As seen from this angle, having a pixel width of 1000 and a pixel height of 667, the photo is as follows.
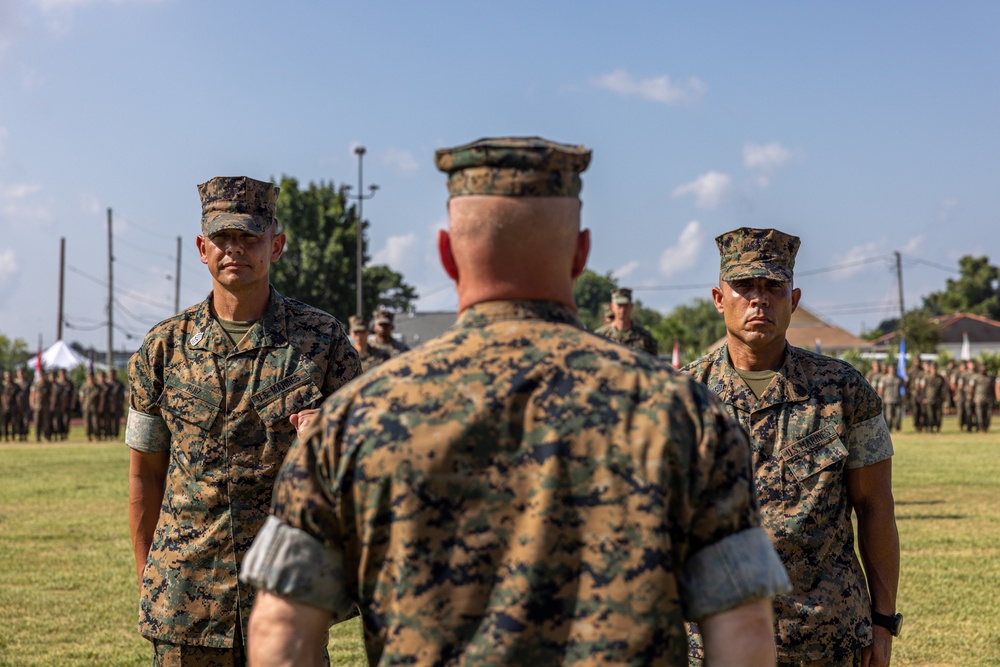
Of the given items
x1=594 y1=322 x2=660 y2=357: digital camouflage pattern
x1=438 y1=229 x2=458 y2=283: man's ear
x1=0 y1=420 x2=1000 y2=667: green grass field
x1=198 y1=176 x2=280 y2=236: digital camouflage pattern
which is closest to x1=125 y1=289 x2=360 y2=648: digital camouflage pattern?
x1=198 y1=176 x2=280 y2=236: digital camouflage pattern

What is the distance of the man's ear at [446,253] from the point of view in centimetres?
236

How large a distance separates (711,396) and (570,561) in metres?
0.43

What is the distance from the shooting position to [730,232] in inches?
184

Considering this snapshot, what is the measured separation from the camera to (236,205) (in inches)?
181

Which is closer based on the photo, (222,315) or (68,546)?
(222,315)

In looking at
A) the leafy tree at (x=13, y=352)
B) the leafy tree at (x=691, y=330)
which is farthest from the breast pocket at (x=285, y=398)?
the leafy tree at (x=13, y=352)

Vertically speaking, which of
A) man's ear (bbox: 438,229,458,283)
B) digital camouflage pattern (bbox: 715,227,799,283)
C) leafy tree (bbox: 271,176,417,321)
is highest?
leafy tree (bbox: 271,176,417,321)

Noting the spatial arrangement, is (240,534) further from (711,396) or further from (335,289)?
(335,289)

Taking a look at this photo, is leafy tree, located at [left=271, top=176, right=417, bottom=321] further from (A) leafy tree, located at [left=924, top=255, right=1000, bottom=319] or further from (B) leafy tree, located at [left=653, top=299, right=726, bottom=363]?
(A) leafy tree, located at [left=924, top=255, right=1000, bottom=319]

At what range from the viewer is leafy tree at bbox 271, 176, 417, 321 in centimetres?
5800

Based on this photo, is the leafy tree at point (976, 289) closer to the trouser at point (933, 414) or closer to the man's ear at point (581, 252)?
the trouser at point (933, 414)

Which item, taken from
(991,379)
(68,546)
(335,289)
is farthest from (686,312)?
(68,546)

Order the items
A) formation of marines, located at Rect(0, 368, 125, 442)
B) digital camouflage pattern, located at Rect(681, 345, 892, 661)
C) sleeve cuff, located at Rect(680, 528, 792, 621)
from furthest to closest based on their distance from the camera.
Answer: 1. formation of marines, located at Rect(0, 368, 125, 442)
2. digital camouflage pattern, located at Rect(681, 345, 892, 661)
3. sleeve cuff, located at Rect(680, 528, 792, 621)

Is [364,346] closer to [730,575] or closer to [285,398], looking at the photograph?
[285,398]
